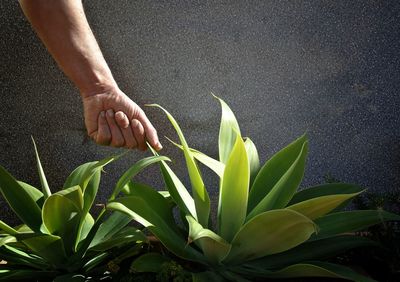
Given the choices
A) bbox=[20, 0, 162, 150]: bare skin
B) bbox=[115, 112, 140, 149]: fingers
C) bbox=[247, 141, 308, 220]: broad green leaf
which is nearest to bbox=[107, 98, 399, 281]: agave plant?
bbox=[247, 141, 308, 220]: broad green leaf

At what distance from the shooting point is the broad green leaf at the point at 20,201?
961 mm

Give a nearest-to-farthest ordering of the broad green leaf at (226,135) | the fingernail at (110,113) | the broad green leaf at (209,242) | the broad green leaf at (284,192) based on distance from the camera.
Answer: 1. the broad green leaf at (209,242)
2. the broad green leaf at (284,192)
3. the broad green leaf at (226,135)
4. the fingernail at (110,113)

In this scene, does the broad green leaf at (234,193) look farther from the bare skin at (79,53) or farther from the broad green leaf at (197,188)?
the bare skin at (79,53)

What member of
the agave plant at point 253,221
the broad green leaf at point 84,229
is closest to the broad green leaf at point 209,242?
the agave plant at point 253,221

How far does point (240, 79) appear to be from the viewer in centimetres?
152

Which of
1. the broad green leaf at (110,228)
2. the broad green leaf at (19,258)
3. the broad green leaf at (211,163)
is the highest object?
the broad green leaf at (211,163)

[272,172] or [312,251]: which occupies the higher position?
[272,172]

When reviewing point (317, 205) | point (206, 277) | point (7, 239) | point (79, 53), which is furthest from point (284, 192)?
point (79, 53)

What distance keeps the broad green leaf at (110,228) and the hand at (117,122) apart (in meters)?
0.14

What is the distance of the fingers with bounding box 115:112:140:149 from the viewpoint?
3.42ft

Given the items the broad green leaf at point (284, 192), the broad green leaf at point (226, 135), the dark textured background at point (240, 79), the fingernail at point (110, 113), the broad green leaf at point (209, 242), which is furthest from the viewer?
the dark textured background at point (240, 79)

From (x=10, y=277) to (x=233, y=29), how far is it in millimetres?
905

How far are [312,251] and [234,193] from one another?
0.53 ft

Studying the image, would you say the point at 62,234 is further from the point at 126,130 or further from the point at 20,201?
the point at 126,130
